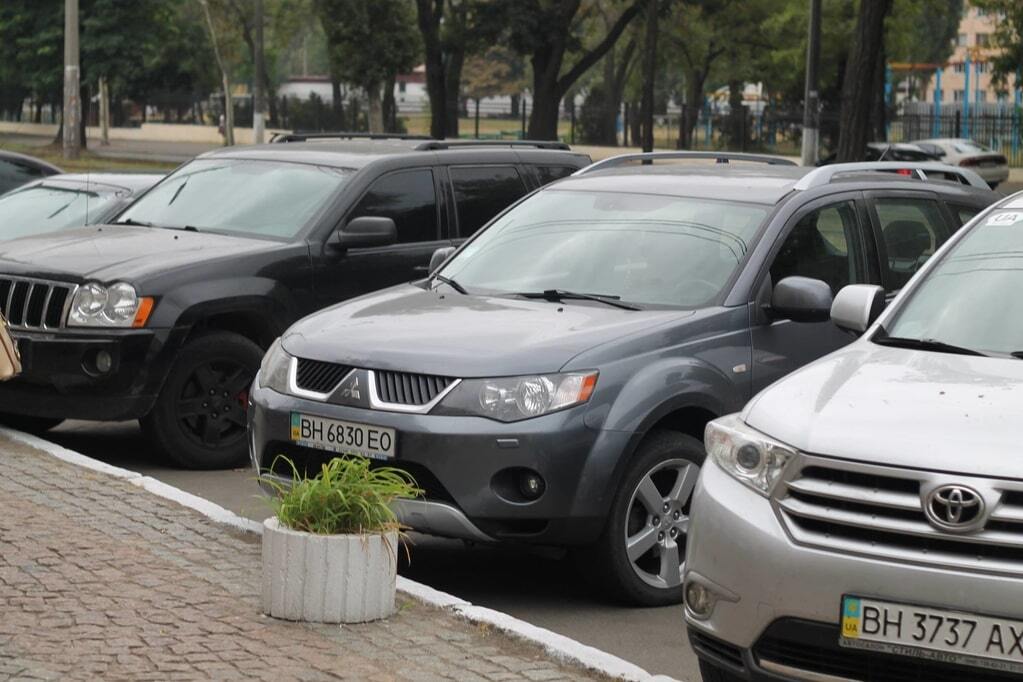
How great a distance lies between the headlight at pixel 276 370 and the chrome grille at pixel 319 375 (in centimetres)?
8

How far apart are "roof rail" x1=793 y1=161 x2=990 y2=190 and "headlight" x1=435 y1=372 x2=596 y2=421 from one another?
201cm

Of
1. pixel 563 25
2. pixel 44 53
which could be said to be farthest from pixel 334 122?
pixel 563 25

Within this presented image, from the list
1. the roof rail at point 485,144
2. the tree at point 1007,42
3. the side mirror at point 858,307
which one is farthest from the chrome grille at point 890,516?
the tree at point 1007,42

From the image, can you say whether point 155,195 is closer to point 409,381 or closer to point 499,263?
point 499,263

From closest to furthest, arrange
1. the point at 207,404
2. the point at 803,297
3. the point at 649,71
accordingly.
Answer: the point at 803,297
the point at 207,404
the point at 649,71

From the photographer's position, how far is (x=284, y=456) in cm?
711

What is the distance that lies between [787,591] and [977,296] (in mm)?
1721

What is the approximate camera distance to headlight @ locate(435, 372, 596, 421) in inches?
258

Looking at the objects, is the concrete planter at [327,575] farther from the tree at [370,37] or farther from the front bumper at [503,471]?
the tree at [370,37]

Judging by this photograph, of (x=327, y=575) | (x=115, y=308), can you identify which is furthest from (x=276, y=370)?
(x=115, y=308)

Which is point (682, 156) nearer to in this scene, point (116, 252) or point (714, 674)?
point (116, 252)

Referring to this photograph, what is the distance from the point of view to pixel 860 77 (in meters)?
30.7

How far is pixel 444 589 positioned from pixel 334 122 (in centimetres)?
6139

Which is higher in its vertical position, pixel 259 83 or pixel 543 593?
pixel 259 83
